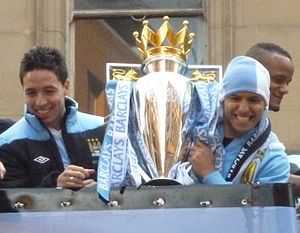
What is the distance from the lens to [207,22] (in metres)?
11.8

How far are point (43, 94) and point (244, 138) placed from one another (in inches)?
37.5

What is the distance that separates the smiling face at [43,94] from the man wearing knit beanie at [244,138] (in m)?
0.81

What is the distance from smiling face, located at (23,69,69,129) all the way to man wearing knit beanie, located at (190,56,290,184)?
0.81 metres

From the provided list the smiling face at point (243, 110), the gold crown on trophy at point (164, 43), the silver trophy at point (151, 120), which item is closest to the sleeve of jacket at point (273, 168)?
the smiling face at point (243, 110)

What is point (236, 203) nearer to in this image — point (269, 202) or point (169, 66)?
point (269, 202)

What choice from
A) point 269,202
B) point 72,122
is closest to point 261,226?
point 269,202

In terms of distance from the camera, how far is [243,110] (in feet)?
14.6

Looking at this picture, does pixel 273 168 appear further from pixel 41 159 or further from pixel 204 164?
pixel 41 159

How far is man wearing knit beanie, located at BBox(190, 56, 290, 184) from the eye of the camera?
441cm

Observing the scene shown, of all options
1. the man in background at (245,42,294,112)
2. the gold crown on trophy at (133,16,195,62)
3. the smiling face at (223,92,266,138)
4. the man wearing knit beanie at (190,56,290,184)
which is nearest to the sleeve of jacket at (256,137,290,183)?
the man wearing knit beanie at (190,56,290,184)

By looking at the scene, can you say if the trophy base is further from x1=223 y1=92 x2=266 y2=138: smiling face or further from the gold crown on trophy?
the gold crown on trophy

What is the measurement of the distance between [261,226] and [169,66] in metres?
0.97

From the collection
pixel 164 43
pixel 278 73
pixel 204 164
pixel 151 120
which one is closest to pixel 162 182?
pixel 204 164

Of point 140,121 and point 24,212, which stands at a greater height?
point 140,121
